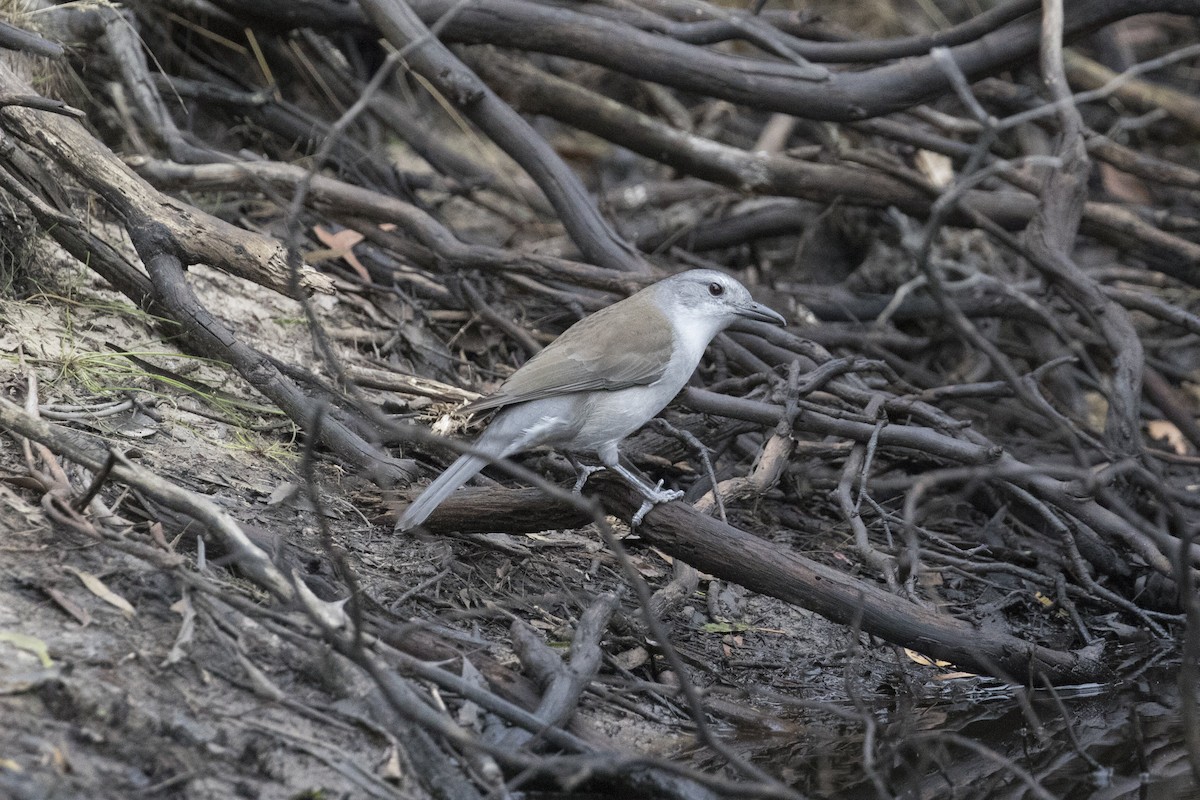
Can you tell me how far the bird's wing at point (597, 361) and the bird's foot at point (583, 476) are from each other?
1.14 ft

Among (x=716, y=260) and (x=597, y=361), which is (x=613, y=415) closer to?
(x=597, y=361)

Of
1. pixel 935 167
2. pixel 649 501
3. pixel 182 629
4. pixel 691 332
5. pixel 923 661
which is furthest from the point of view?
pixel 935 167

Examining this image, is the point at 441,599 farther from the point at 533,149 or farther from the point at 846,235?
the point at 846,235

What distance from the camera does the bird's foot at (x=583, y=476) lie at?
4.57 m

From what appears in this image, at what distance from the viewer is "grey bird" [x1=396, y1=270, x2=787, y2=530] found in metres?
4.37

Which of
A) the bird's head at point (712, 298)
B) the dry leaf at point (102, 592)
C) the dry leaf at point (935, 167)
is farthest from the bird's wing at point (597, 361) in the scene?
the dry leaf at point (935, 167)

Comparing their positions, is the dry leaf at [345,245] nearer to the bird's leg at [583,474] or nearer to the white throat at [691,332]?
the white throat at [691,332]

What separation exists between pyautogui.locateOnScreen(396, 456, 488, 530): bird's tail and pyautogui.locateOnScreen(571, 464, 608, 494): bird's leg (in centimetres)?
58

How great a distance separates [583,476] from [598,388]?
0.37 metres

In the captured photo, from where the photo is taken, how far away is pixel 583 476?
468 centimetres

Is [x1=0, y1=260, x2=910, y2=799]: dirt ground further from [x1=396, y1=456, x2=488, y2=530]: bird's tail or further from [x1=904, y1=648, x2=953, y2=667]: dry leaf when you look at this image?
[x1=396, y1=456, x2=488, y2=530]: bird's tail

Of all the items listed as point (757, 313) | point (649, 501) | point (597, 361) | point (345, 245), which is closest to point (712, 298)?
point (757, 313)

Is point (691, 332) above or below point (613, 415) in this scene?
above

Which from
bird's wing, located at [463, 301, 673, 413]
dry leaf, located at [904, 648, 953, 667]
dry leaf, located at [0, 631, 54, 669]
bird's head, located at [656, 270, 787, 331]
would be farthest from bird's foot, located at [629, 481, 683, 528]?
dry leaf, located at [0, 631, 54, 669]
